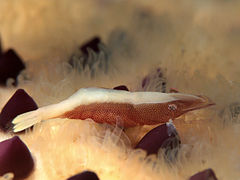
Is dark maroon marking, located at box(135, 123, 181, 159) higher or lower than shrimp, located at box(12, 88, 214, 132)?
lower

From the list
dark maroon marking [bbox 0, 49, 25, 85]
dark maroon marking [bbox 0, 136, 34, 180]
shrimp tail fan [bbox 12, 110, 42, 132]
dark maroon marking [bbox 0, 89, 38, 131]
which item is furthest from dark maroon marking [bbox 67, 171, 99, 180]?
dark maroon marking [bbox 0, 49, 25, 85]

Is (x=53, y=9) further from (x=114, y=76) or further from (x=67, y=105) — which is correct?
(x=67, y=105)

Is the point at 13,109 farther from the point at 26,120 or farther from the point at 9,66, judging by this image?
the point at 9,66

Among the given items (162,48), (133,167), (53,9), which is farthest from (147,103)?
(53,9)

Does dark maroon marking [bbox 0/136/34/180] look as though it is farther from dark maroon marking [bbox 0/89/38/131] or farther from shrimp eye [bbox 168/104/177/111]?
shrimp eye [bbox 168/104/177/111]

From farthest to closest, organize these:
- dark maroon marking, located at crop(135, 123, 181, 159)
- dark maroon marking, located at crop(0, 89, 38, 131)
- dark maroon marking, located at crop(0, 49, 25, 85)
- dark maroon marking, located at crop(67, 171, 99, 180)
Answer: dark maroon marking, located at crop(0, 49, 25, 85)
dark maroon marking, located at crop(0, 89, 38, 131)
dark maroon marking, located at crop(135, 123, 181, 159)
dark maroon marking, located at crop(67, 171, 99, 180)

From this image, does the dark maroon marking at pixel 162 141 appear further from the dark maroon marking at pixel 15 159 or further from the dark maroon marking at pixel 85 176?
the dark maroon marking at pixel 15 159

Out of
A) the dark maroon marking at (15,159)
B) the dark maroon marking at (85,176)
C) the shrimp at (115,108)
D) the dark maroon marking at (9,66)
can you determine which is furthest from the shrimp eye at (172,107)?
the dark maroon marking at (9,66)
